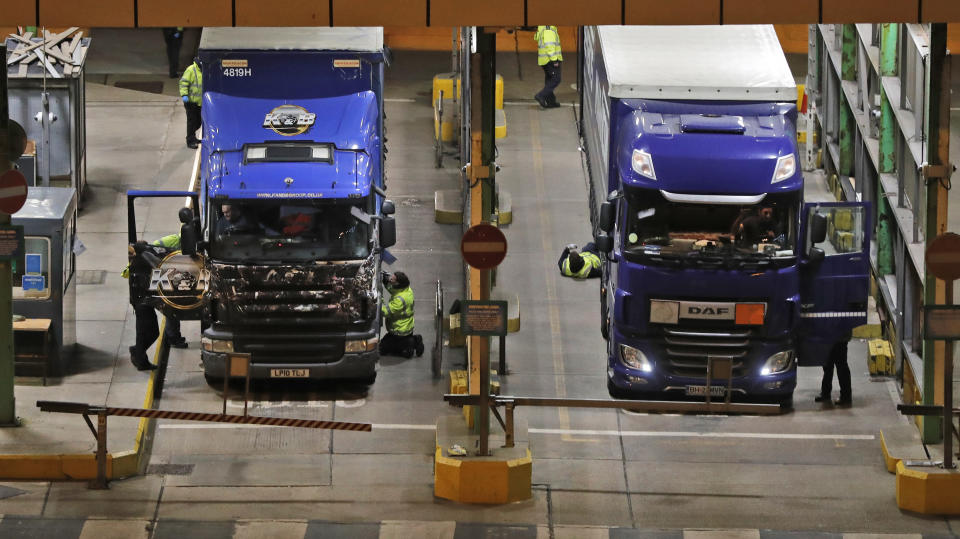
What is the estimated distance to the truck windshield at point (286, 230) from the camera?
20812mm

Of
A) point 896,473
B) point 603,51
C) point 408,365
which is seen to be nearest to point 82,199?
point 408,365

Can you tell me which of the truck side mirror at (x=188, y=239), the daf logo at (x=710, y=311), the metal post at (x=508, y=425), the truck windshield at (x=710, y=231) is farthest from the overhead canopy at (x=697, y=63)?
the truck side mirror at (x=188, y=239)

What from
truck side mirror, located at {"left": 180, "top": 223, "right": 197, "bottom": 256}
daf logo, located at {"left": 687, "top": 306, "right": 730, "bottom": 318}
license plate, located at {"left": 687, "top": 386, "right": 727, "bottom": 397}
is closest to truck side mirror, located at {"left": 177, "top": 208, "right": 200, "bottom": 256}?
truck side mirror, located at {"left": 180, "top": 223, "right": 197, "bottom": 256}

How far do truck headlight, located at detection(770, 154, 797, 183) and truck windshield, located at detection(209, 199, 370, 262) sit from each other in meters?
4.89

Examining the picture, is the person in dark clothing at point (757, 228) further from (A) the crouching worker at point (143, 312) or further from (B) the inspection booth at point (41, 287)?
(B) the inspection booth at point (41, 287)

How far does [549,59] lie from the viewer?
3098cm

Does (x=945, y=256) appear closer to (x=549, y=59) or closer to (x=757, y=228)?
(x=757, y=228)

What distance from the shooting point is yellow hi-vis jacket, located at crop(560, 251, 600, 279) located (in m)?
23.5

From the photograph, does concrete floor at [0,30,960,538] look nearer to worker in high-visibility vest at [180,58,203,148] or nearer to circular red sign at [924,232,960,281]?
worker in high-visibility vest at [180,58,203,148]

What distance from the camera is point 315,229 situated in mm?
20906

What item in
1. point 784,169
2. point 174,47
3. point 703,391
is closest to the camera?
point 784,169

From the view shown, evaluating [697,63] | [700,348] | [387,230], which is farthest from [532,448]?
[697,63]

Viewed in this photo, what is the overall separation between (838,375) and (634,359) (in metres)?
2.63

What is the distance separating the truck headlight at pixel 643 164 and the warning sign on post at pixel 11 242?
6.68m
